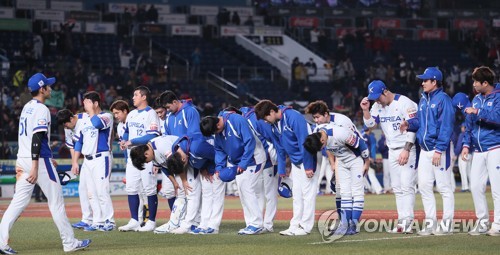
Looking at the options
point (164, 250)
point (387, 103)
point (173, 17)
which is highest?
point (173, 17)

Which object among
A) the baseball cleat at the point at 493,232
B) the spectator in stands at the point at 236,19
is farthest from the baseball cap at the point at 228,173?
the spectator in stands at the point at 236,19

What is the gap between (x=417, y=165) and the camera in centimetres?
1630

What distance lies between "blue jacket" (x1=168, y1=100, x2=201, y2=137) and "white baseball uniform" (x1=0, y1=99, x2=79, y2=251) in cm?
361

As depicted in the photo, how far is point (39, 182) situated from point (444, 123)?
6.26m

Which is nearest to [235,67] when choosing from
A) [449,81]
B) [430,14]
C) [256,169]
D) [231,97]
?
[231,97]

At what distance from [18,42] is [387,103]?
1212 inches

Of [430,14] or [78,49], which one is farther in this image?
[430,14]

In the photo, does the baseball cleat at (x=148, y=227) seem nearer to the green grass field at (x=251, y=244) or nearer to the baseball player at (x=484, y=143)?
the green grass field at (x=251, y=244)

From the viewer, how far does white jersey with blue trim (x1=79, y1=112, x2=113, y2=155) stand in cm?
1853

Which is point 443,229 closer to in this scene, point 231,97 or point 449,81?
point 231,97

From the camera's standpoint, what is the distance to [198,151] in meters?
16.6

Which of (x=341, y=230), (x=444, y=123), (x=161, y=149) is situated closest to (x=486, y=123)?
(x=444, y=123)

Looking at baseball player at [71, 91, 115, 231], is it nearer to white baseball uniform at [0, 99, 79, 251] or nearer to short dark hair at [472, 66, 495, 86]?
white baseball uniform at [0, 99, 79, 251]

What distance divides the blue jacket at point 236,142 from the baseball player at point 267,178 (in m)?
0.50
